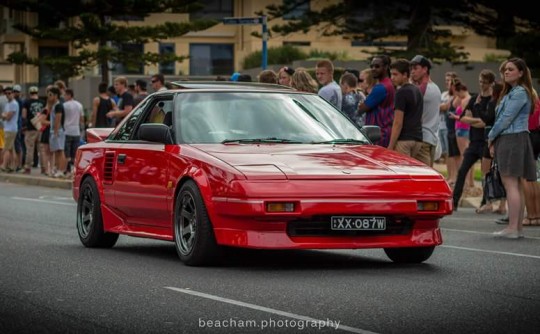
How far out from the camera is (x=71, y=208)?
20344mm

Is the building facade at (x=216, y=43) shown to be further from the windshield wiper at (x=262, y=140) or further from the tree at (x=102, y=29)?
the windshield wiper at (x=262, y=140)

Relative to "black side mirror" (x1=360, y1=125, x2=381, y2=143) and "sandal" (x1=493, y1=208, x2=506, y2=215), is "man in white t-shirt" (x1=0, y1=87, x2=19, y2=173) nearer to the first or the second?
"sandal" (x1=493, y1=208, x2=506, y2=215)

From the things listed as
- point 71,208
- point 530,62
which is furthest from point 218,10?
point 71,208

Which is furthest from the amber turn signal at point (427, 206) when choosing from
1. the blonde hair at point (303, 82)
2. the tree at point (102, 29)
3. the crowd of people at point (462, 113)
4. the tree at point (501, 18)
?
the tree at point (501, 18)

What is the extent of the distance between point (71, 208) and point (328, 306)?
12.1m

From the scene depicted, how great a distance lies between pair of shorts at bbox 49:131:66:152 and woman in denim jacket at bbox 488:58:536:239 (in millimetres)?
14624

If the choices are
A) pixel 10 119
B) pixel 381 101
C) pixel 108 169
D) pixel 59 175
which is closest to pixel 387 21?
pixel 10 119

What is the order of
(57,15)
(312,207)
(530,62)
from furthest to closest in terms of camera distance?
(57,15) < (530,62) < (312,207)

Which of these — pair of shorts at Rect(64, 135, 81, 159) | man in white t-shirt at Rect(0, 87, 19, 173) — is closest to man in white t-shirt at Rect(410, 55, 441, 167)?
pair of shorts at Rect(64, 135, 81, 159)

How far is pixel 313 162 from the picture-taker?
35.9 ft

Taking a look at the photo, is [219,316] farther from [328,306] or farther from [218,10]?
[218,10]

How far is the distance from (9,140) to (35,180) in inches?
122

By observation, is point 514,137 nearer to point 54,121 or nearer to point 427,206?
point 427,206

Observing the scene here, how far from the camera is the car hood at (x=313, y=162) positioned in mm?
10664
